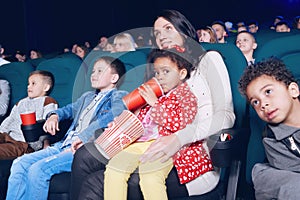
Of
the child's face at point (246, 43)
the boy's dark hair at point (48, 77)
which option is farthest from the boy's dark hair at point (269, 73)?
the child's face at point (246, 43)

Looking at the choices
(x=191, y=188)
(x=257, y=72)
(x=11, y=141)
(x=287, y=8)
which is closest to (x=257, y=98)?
(x=257, y=72)

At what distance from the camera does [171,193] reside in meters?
1.28

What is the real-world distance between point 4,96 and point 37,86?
1.00 ft

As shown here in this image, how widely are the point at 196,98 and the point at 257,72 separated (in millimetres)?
201

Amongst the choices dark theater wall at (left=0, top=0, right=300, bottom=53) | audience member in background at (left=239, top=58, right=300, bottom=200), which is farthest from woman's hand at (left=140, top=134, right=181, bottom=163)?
dark theater wall at (left=0, top=0, right=300, bottom=53)

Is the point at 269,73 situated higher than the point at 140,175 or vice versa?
the point at 269,73

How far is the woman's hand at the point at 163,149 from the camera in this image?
4.05 feet

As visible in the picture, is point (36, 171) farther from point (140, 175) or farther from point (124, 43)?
point (124, 43)

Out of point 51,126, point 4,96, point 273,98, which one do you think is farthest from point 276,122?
point 4,96

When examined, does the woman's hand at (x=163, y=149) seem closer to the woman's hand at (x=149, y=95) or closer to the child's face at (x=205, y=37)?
the woman's hand at (x=149, y=95)

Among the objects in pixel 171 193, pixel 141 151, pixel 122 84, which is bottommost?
pixel 171 193

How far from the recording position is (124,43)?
229cm

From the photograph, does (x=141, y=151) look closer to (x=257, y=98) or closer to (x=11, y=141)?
(x=257, y=98)

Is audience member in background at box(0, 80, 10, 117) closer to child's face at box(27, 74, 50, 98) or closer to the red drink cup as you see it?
child's face at box(27, 74, 50, 98)
